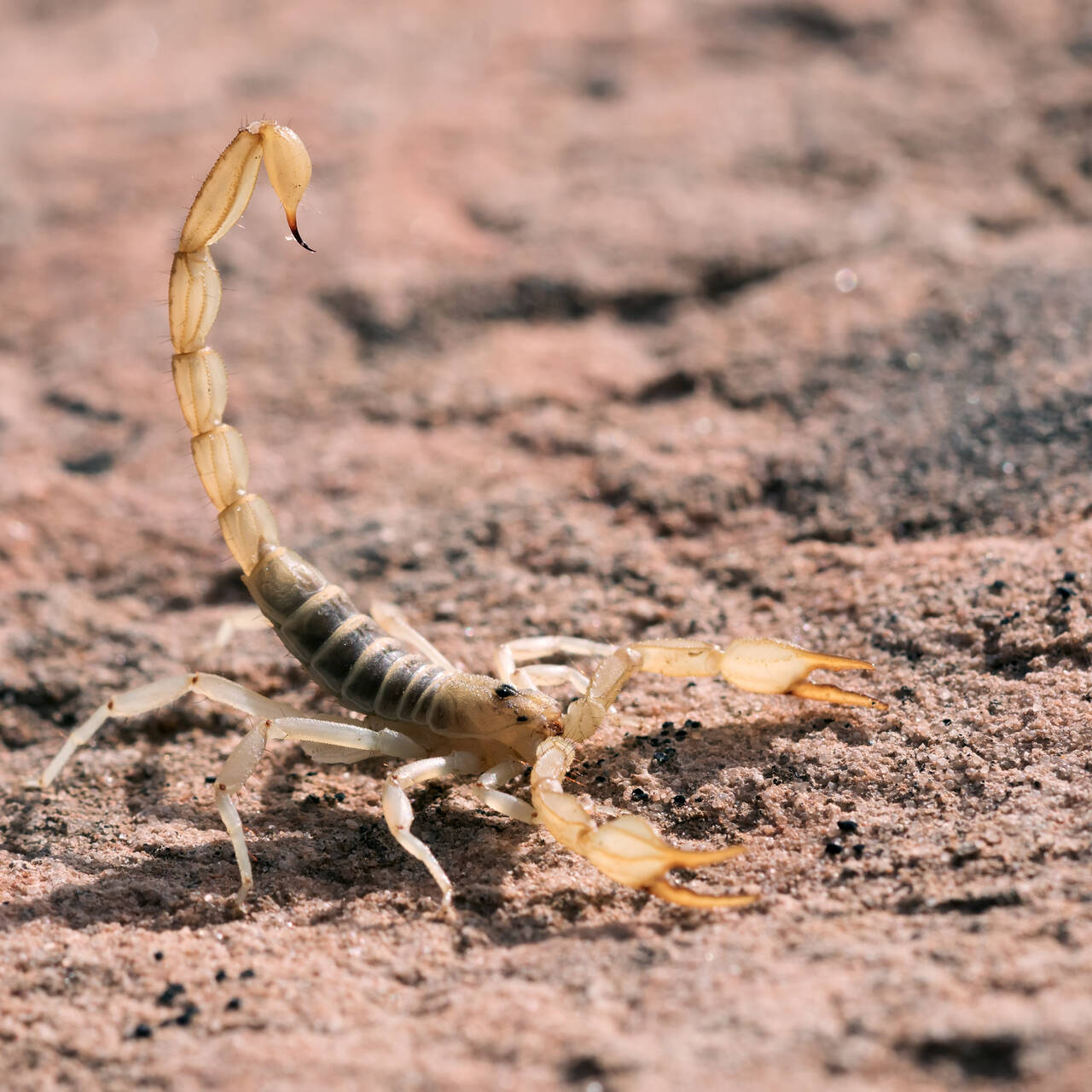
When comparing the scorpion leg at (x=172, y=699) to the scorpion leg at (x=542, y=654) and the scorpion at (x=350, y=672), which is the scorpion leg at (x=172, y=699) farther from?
the scorpion leg at (x=542, y=654)

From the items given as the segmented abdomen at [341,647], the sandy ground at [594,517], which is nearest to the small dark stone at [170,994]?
the sandy ground at [594,517]

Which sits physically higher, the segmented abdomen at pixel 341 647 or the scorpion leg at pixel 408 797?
the segmented abdomen at pixel 341 647

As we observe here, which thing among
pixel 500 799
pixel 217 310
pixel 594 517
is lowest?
pixel 500 799

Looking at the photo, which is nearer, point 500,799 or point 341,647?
point 500,799

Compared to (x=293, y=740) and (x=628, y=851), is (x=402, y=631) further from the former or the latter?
(x=628, y=851)

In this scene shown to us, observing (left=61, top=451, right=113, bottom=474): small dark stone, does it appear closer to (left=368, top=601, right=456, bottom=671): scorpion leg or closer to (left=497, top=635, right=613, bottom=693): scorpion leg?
(left=368, top=601, right=456, bottom=671): scorpion leg

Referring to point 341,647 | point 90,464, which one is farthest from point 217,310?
point 90,464
